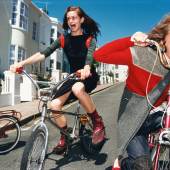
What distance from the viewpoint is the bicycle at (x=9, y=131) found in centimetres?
735

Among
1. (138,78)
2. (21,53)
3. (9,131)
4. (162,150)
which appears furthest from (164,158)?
(21,53)

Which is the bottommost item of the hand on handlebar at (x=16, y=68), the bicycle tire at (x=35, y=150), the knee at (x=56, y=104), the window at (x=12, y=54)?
the bicycle tire at (x=35, y=150)

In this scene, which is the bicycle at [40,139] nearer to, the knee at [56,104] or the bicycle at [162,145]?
the knee at [56,104]

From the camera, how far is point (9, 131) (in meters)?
7.40

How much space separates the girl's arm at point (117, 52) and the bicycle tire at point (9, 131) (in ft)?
13.3

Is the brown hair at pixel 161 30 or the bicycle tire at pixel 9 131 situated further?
the bicycle tire at pixel 9 131

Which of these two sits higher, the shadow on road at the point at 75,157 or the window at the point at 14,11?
the window at the point at 14,11

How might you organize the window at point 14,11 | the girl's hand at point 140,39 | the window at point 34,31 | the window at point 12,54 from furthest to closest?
the window at point 34,31
the window at point 14,11
the window at point 12,54
the girl's hand at point 140,39

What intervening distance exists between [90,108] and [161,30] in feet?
9.40

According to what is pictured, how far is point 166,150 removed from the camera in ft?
11.8

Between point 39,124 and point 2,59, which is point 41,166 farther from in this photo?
point 2,59

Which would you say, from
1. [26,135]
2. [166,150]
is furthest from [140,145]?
[26,135]

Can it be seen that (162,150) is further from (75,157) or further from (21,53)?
(21,53)

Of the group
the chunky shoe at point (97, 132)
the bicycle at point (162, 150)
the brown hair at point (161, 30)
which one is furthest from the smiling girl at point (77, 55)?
the bicycle at point (162, 150)
